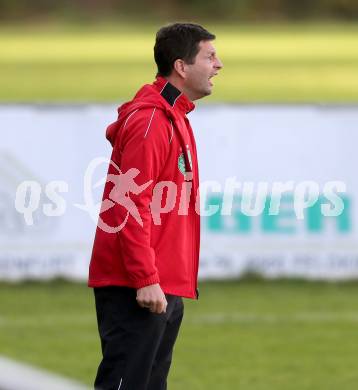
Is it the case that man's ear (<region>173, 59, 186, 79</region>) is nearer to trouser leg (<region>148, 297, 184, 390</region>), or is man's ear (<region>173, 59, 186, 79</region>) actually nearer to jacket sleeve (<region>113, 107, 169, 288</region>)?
jacket sleeve (<region>113, 107, 169, 288</region>)

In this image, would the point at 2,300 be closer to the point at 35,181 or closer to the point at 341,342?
the point at 35,181

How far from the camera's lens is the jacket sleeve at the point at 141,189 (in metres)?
4.75

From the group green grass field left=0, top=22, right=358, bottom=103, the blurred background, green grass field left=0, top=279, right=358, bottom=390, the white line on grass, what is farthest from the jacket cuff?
green grass field left=0, top=22, right=358, bottom=103

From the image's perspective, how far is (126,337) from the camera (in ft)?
16.1

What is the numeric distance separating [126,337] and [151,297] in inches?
9.8

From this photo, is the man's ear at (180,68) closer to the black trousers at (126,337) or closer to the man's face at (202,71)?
the man's face at (202,71)

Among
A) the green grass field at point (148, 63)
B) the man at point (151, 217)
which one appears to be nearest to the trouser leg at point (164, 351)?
the man at point (151, 217)

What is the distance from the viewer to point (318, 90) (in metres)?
31.8

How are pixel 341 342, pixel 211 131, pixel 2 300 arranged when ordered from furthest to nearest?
pixel 211 131 → pixel 2 300 → pixel 341 342

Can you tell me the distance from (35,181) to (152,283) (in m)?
5.91

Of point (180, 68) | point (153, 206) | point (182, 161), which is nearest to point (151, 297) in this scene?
point (153, 206)

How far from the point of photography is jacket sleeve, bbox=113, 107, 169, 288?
4.75 m

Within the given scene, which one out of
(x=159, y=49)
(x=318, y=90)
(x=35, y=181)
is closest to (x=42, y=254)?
(x=35, y=181)

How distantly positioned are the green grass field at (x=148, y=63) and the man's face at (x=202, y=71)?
1948 cm
